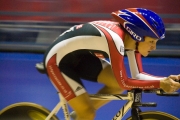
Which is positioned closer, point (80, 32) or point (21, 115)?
point (80, 32)

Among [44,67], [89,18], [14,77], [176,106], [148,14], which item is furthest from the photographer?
[89,18]

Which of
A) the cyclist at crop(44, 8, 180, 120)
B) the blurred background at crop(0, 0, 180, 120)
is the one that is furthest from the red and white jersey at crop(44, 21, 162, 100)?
the blurred background at crop(0, 0, 180, 120)

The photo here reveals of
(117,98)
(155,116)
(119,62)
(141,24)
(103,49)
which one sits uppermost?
(141,24)

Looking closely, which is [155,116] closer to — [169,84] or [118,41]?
[169,84]

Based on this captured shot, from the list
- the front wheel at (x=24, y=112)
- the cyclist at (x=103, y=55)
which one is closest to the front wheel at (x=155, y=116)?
the cyclist at (x=103, y=55)

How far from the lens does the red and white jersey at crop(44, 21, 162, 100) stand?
2.68 meters

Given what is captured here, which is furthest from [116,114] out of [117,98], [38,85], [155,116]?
[38,85]

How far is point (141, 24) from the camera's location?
2744mm

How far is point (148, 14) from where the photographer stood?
2.78m

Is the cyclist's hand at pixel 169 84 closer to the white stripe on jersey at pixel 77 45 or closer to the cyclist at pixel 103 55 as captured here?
the cyclist at pixel 103 55

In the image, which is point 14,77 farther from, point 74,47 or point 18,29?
point 74,47

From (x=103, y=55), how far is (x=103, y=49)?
0.23ft

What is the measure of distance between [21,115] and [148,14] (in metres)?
1.37

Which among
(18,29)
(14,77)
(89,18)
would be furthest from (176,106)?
(18,29)
